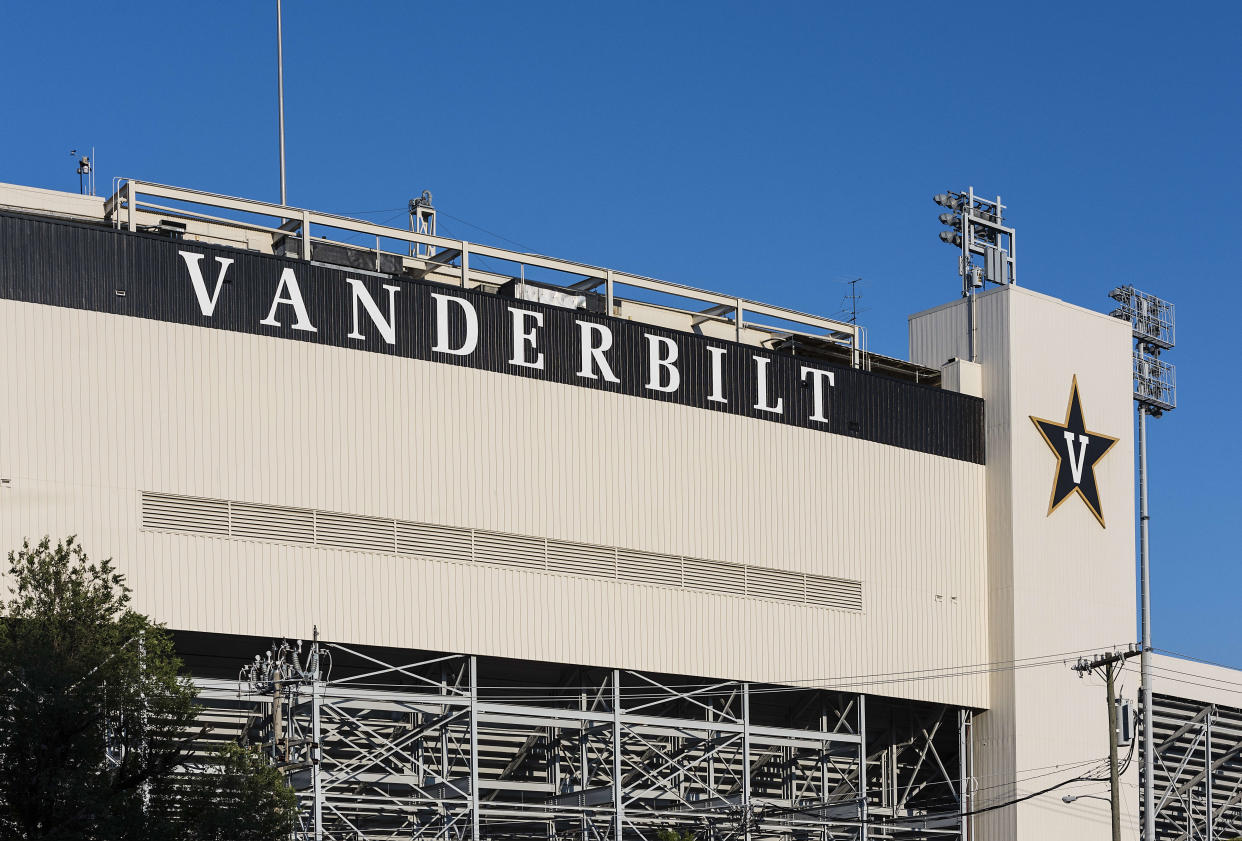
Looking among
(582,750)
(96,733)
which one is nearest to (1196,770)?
(582,750)

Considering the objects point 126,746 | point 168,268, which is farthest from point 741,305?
point 126,746

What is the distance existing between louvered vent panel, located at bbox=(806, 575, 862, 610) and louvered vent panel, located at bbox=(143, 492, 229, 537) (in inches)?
743

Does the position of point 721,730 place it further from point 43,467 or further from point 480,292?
point 43,467

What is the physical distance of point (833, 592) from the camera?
56406mm

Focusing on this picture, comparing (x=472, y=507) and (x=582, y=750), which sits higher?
(x=472, y=507)

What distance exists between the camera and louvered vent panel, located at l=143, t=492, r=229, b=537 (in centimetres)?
4488

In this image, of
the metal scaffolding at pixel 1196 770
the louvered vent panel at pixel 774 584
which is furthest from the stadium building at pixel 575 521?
the metal scaffolding at pixel 1196 770

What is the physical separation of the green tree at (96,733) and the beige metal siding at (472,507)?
8917mm

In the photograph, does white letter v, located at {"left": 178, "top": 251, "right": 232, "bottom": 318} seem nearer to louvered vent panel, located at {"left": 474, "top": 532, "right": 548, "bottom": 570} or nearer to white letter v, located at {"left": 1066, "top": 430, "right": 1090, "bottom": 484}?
louvered vent panel, located at {"left": 474, "top": 532, "right": 548, "bottom": 570}

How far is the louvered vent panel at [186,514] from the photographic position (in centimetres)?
4488

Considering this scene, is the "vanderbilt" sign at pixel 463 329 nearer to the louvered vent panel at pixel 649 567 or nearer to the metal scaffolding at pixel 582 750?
the louvered vent panel at pixel 649 567

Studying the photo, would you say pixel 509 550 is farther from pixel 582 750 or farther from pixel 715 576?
pixel 715 576

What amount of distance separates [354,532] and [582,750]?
31.6 ft

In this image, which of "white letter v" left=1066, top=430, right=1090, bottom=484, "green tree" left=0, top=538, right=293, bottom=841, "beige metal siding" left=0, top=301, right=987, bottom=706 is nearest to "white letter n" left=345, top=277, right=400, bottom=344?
"beige metal siding" left=0, top=301, right=987, bottom=706
